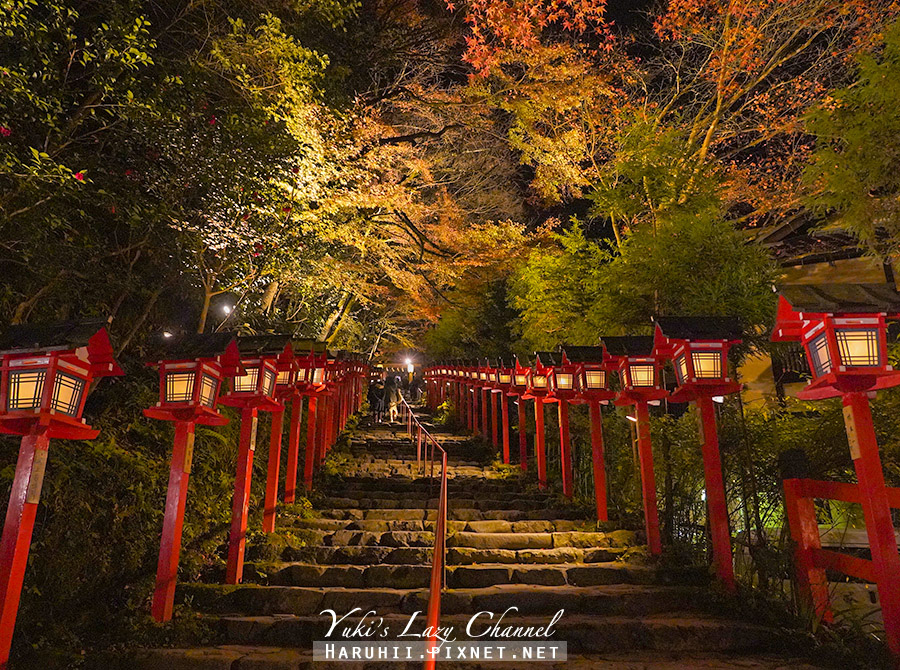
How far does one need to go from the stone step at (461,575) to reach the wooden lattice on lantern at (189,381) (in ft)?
8.24

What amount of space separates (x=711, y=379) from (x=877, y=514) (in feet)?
7.71

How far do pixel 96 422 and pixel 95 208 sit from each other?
336 centimetres

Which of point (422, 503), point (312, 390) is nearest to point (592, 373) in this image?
point (422, 503)

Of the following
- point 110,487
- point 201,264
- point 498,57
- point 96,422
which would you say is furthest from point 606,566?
point 498,57

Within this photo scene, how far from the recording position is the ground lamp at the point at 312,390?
36.4 feet

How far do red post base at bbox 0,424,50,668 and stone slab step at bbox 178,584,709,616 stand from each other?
8.00ft

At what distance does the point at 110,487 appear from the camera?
649cm

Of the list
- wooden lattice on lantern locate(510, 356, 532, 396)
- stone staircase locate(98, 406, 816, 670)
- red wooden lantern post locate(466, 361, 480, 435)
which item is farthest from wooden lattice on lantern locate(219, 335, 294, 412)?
red wooden lantern post locate(466, 361, 480, 435)

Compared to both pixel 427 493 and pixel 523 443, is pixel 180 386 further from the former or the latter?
pixel 523 443

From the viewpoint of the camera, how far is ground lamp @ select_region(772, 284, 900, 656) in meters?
5.21

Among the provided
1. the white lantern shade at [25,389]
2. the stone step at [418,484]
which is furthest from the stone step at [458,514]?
the white lantern shade at [25,389]

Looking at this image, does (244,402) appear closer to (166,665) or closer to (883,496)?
(166,665)

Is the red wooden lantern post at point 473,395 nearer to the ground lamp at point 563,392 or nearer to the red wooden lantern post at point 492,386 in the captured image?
the red wooden lantern post at point 492,386

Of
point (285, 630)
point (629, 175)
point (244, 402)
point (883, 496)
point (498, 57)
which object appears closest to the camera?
point (883, 496)
